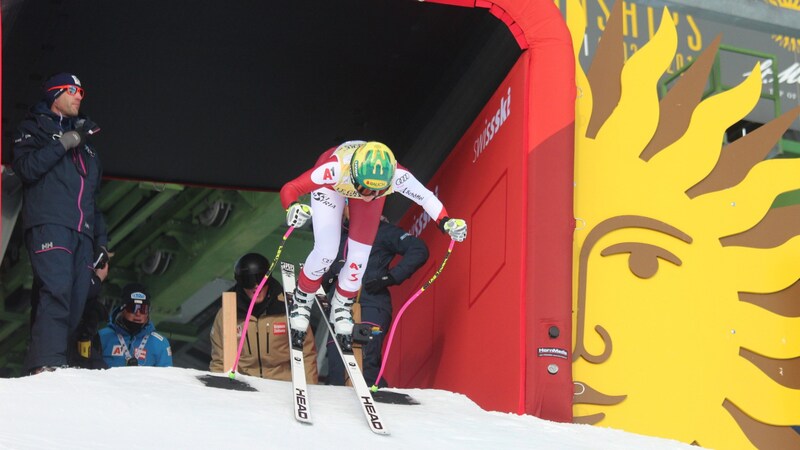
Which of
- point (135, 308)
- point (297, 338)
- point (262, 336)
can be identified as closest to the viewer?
point (297, 338)

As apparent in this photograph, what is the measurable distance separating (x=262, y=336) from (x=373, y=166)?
6.26 feet

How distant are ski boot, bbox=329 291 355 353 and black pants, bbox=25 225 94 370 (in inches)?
56.4

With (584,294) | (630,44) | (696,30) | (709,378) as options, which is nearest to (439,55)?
(584,294)

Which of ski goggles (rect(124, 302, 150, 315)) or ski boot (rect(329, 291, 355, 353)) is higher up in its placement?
ski goggles (rect(124, 302, 150, 315))

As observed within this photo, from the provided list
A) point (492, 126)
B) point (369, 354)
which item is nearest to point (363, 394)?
point (369, 354)

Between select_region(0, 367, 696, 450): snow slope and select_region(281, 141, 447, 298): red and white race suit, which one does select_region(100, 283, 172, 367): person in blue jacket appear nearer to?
select_region(281, 141, 447, 298): red and white race suit

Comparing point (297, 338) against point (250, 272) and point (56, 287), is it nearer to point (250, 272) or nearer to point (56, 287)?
point (250, 272)

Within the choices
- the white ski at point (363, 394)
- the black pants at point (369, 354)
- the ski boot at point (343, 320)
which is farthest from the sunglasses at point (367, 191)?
the black pants at point (369, 354)

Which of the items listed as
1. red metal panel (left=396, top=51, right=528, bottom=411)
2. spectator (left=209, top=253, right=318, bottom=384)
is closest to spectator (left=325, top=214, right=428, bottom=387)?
spectator (left=209, top=253, right=318, bottom=384)

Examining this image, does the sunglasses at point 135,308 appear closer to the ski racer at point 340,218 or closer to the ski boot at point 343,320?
the ski racer at point 340,218

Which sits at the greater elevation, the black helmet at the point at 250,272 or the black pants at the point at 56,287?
the black helmet at the point at 250,272

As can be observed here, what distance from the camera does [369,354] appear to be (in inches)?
295

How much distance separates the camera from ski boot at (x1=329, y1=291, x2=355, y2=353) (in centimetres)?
679

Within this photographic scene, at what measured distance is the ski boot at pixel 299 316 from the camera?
679 centimetres
